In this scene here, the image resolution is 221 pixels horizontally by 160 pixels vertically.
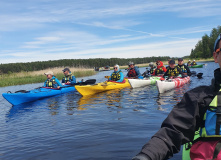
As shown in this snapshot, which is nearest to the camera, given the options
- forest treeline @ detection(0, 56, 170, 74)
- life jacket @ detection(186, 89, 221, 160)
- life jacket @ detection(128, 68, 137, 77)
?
life jacket @ detection(186, 89, 221, 160)

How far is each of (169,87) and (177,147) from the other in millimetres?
11264

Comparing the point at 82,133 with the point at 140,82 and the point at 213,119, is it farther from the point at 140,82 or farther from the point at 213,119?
the point at 140,82

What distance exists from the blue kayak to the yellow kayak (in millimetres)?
1889

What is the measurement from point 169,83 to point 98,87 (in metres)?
4.12

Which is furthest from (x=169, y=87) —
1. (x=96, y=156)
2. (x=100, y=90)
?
(x=96, y=156)

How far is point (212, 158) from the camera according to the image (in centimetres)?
158

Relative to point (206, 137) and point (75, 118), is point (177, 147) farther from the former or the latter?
point (75, 118)

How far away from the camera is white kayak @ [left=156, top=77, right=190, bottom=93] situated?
11.8m

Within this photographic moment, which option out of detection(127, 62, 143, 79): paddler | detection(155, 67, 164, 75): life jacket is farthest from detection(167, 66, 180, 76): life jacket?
detection(127, 62, 143, 79): paddler

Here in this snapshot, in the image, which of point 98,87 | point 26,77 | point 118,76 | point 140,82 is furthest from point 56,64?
point 98,87

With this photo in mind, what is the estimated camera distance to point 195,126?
5.54 ft

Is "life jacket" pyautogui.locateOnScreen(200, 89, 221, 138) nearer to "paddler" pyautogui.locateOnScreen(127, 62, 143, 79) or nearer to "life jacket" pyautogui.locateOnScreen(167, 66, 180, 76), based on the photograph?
"life jacket" pyautogui.locateOnScreen(167, 66, 180, 76)

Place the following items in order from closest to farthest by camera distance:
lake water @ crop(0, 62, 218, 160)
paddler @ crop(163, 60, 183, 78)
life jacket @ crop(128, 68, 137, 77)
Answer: lake water @ crop(0, 62, 218, 160), paddler @ crop(163, 60, 183, 78), life jacket @ crop(128, 68, 137, 77)

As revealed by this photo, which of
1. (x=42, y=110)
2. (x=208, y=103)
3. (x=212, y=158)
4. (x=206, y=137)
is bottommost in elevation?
(x=42, y=110)
